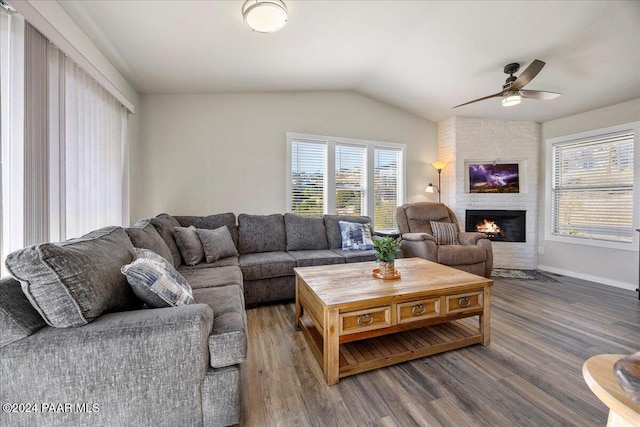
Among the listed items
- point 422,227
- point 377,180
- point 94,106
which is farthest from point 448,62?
point 94,106

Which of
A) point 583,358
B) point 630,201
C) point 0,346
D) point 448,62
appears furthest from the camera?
point 630,201

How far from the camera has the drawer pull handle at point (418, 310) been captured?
5.88ft

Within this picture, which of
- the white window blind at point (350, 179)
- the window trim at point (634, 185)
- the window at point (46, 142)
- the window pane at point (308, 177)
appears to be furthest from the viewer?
the white window blind at point (350, 179)

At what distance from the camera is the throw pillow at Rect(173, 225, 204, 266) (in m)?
2.63

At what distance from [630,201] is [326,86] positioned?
172 inches

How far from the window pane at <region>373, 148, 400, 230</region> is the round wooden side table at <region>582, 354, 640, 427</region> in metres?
3.77

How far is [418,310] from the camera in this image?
180 centimetres

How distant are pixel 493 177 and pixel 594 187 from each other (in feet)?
4.03

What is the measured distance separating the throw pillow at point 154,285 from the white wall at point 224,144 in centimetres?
230

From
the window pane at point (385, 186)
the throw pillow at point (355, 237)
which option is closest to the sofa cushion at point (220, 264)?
the throw pillow at point (355, 237)

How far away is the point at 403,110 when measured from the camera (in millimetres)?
4621

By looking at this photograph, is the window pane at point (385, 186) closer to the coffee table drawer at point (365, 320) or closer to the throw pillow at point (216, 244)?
the throw pillow at point (216, 244)

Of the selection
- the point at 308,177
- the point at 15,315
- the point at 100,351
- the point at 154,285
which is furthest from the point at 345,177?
the point at 15,315

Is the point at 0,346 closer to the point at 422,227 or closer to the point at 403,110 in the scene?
the point at 422,227
